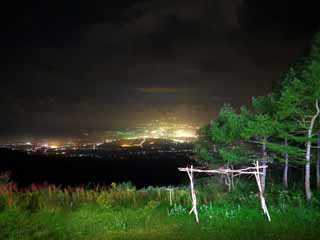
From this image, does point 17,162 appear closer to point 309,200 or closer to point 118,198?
point 118,198

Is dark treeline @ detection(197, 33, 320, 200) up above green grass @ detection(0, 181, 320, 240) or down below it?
above

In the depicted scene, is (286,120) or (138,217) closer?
(138,217)

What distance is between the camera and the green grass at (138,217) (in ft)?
28.4

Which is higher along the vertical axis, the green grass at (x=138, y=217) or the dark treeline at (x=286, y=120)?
the dark treeline at (x=286, y=120)

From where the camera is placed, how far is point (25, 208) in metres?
10.4

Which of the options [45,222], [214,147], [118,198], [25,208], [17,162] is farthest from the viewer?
[17,162]

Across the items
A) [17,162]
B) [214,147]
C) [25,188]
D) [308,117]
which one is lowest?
[17,162]

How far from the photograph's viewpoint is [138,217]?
10.5m

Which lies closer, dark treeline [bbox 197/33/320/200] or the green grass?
the green grass

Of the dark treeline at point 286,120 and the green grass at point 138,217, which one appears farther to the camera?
the dark treeline at point 286,120

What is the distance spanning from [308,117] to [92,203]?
10909 millimetres

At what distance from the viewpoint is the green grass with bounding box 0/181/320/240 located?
8664 millimetres

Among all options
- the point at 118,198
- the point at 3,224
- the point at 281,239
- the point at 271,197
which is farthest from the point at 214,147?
the point at 3,224

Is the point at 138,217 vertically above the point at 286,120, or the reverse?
the point at 286,120
